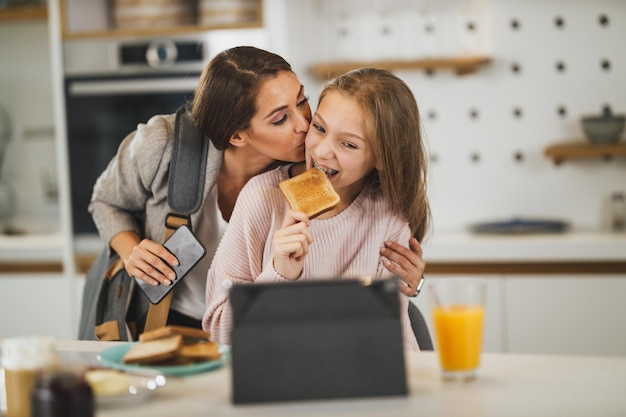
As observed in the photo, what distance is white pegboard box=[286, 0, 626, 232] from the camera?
13.7 feet

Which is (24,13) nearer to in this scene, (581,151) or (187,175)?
(187,175)

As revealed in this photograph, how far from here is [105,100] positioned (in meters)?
4.08

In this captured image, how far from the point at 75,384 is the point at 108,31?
120 inches

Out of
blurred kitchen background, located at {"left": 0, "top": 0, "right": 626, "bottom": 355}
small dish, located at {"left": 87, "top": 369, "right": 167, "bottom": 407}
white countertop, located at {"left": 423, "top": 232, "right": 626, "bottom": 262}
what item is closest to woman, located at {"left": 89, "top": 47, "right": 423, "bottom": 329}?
→ small dish, located at {"left": 87, "top": 369, "right": 167, "bottom": 407}

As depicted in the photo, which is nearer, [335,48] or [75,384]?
[75,384]

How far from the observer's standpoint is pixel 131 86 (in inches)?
158

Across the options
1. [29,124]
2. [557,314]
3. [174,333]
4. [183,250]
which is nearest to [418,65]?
[557,314]

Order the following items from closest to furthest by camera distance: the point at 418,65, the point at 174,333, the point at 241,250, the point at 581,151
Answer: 1. the point at 174,333
2. the point at 241,250
3. the point at 581,151
4. the point at 418,65

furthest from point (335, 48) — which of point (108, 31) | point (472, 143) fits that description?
point (108, 31)

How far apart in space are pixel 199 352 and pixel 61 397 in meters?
0.37

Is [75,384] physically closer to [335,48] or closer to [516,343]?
[516,343]

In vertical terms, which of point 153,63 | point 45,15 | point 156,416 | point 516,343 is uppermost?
point 45,15

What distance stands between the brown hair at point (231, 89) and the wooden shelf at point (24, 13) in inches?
93.4

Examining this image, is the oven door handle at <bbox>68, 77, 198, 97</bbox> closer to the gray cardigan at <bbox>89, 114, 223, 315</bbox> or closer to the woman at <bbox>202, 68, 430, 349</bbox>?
the gray cardigan at <bbox>89, 114, 223, 315</bbox>
